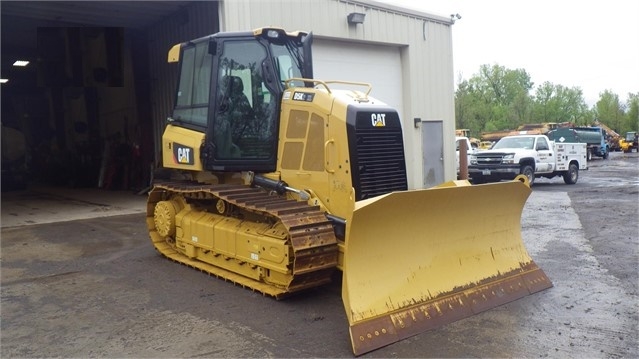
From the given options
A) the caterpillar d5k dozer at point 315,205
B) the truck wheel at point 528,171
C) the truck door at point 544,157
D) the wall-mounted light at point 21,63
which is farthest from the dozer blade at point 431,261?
the wall-mounted light at point 21,63

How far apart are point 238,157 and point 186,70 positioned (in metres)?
1.62

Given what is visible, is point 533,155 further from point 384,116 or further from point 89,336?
point 89,336

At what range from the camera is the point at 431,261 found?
5.18m

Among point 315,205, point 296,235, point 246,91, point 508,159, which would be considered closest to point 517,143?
point 508,159

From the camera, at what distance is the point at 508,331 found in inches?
183

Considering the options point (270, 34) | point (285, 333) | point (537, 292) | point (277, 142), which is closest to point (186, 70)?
point (270, 34)

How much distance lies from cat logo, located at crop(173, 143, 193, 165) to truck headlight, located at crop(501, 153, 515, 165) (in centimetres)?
1347

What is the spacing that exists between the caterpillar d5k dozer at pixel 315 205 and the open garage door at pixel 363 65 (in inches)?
237

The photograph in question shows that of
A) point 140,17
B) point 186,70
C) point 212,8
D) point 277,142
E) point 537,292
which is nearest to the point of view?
point 537,292

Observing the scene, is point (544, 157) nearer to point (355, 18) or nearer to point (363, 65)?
point (363, 65)

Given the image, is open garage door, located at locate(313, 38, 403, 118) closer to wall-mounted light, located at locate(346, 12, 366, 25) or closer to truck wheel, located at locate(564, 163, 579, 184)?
wall-mounted light, located at locate(346, 12, 366, 25)

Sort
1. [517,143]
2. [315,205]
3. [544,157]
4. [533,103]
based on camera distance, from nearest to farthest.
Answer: [315,205], [544,157], [517,143], [533,103]

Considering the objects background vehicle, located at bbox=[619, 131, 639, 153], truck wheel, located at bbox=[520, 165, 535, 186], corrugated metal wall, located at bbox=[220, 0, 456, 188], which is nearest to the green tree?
background vehicle, located at bbox=[619, 131, 639, 153]

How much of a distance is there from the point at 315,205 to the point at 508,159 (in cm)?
1384
